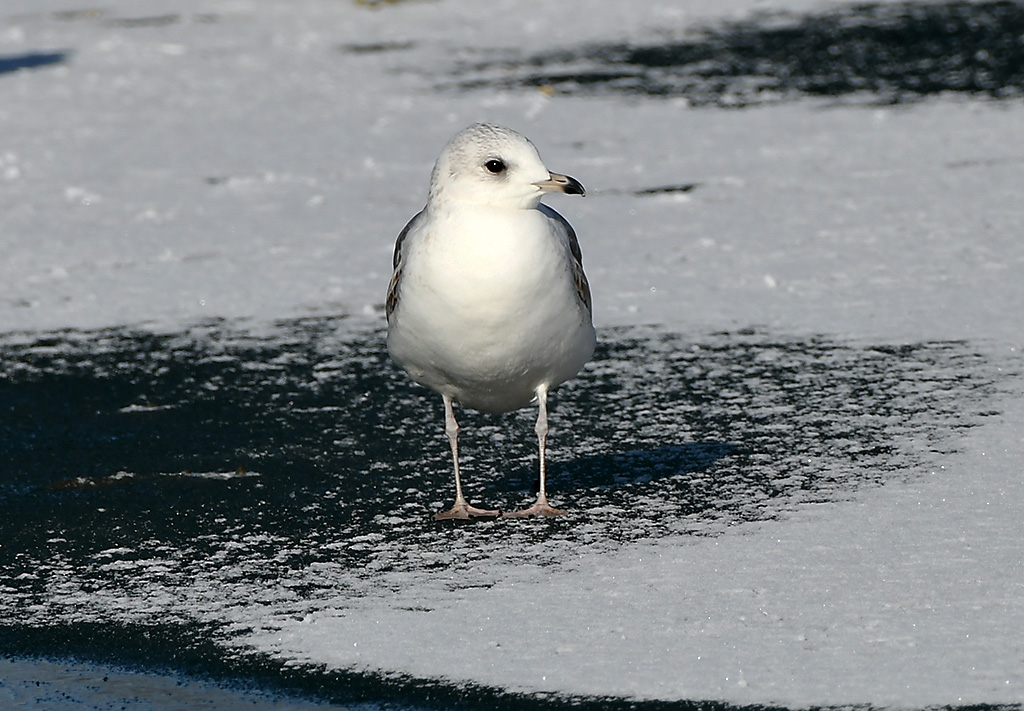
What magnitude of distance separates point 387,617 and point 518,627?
1.43 feet

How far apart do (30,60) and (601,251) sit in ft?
29.2

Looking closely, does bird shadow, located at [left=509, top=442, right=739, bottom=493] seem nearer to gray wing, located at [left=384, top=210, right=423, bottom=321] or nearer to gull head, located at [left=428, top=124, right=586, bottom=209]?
gray wing, located at [left=384, top=210, right=423, bottom=321]

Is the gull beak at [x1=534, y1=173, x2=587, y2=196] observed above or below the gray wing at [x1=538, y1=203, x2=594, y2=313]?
above

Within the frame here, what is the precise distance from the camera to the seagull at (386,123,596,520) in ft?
18.0

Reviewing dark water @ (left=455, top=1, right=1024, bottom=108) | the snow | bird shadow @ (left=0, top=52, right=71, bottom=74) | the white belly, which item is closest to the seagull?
the white belly

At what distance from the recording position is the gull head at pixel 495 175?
558 centimetres

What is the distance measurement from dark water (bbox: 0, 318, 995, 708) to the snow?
0.47 ft

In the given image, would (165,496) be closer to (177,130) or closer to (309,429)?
(309,429)

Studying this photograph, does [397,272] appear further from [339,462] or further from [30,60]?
[30,60]

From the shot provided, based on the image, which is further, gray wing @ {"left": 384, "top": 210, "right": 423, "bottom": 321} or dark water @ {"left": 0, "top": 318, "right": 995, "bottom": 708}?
gray wing @ {"left": 384, "top": 210, "right": 423, "bottom": 321}

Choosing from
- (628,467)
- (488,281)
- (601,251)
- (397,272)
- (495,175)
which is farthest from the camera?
(601,251)

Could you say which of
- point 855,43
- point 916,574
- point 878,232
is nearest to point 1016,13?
point 855,43

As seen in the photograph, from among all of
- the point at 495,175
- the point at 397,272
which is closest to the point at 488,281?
the point at 495,175

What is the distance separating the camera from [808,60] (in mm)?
14773
